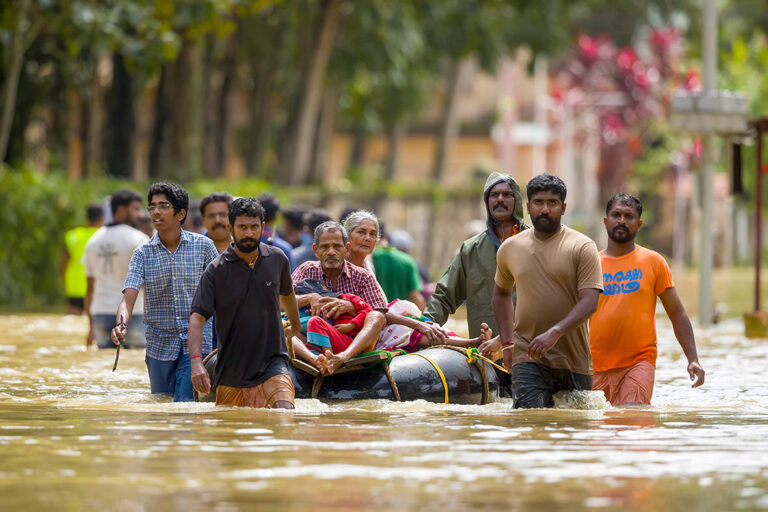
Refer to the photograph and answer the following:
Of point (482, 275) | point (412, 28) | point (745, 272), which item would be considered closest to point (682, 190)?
point (745, 272)

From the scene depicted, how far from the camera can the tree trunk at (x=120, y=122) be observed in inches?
1281

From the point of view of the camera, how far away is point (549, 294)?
33.7ft

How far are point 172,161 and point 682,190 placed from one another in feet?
111

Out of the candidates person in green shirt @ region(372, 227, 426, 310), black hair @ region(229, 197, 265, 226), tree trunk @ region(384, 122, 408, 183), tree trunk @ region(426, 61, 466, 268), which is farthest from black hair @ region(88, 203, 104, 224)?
tree trunk @ region(384, 122, 408, 183)

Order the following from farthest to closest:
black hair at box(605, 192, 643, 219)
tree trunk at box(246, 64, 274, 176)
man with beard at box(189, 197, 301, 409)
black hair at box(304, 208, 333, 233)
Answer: tree trunk at box(246, 64, 274, 176), black hair at box(304, 208, 333, 233), black hair at box(605, 192, 643, 219), man with beard at box(189, 197, 301, 409)

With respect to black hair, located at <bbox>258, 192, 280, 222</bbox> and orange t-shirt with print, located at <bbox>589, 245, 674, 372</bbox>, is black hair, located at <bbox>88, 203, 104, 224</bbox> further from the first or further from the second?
orange t-shirt with print, located at <bbox>589, 245, 674, 372</bbox>

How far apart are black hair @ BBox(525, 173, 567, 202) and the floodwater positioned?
138 centimetres

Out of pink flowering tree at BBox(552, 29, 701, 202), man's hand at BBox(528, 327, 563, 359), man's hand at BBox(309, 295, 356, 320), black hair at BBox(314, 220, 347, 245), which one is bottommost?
man's hand at BBox(528, 327, 563, 359)

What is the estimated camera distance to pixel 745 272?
50250 mm

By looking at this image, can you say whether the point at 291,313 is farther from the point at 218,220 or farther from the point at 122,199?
the point at 122,199

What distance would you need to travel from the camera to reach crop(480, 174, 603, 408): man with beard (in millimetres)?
10188

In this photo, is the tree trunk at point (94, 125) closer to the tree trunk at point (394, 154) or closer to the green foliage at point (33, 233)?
the green foliage at point (33, 233)

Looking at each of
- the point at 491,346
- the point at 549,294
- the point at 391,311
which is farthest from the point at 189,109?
the point at 549,294

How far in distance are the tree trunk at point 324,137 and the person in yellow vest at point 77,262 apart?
1776 cm
